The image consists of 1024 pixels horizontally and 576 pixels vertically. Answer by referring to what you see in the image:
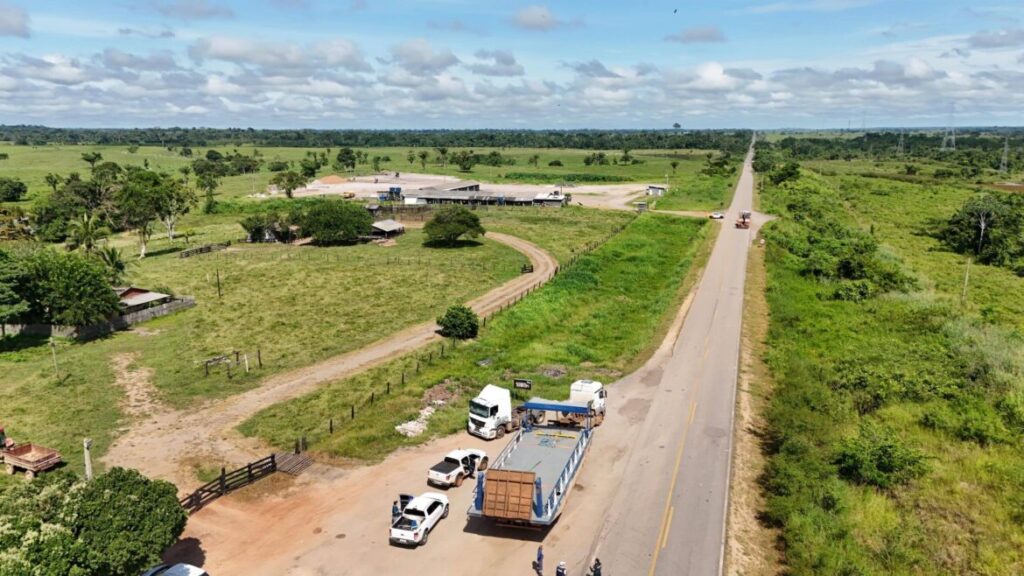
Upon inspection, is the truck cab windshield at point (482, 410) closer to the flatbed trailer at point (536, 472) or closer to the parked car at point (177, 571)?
the flatbed trailer at point (536, 472)

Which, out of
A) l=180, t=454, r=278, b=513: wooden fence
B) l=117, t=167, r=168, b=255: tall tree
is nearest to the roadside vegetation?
l=180, t=454, r=278, b=513: wooden fence

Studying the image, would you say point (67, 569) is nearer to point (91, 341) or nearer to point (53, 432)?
point (53, 432)

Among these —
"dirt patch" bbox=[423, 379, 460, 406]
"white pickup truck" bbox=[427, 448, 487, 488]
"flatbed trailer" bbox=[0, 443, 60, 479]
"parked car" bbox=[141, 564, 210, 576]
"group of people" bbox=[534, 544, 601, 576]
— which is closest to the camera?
"parked car" bbox=[141, 564, 210, 576]

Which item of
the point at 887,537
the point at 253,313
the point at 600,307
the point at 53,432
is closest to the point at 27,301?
the point at 253,313

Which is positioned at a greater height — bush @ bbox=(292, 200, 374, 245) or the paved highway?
bush @ bbox=(292, 200, 374, 245)

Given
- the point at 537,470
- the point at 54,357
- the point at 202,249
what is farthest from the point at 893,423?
the point at 202,249

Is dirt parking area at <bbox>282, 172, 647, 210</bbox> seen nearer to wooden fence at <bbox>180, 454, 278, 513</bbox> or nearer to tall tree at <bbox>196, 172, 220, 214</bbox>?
tall tree at <bbox>196, 172, 220, 214</bbox>

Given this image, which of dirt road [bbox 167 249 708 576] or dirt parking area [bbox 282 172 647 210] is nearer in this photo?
dirt road [bbox 167 249 708 576]
